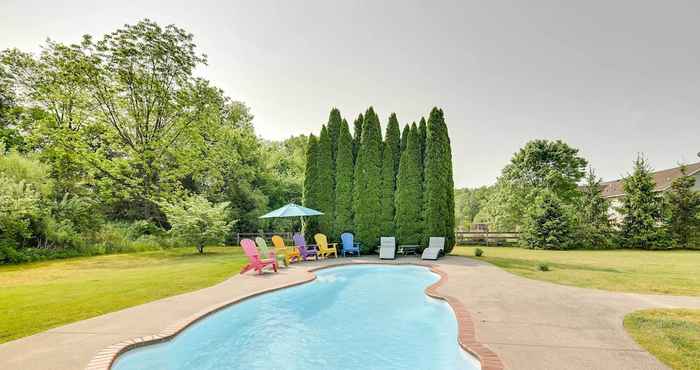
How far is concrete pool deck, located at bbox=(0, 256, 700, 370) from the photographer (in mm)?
3338

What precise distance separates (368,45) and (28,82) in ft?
75.0

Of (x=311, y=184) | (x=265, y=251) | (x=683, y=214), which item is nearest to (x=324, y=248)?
(x=265, y=251)

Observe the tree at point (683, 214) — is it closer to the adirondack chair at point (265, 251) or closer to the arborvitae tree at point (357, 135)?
the arborvitae tree at point (357, 135)

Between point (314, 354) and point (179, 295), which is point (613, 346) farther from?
point (179, 295)

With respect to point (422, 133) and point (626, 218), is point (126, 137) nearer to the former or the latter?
point (422, 133)

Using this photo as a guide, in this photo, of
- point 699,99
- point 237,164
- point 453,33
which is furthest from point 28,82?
point 699,99

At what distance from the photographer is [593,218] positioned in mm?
20594

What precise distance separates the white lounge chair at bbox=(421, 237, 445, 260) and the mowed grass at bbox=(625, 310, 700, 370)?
8.01 meters

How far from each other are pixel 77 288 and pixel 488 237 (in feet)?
70.5

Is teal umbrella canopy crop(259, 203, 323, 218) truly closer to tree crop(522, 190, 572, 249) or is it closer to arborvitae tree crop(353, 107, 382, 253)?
arborvitae tree crop(353, 107, 382, 253)

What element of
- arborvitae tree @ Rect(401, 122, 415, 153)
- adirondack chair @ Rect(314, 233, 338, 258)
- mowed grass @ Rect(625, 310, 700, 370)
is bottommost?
mowed grass @ Rect(625, 310, 700, 370)

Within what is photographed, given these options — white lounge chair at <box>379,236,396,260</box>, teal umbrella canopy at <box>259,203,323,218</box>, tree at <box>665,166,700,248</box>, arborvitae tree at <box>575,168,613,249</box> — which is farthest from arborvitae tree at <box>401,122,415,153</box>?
tree at <box>665,166,700,248</box>

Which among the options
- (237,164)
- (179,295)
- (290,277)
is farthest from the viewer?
(237,164)

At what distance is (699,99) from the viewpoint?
625 inches
